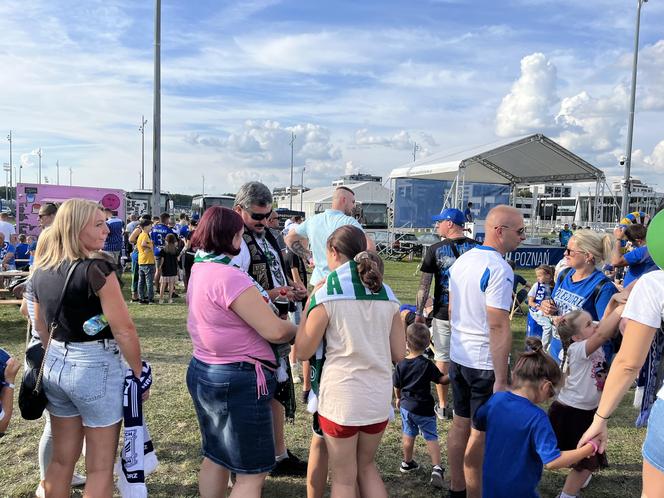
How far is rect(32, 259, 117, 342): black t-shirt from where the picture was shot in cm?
219

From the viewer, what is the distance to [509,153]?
16453 mm

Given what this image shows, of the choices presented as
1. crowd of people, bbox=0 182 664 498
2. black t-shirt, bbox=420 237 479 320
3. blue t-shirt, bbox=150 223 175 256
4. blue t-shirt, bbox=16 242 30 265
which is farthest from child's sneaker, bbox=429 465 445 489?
blue t-shirt, bbox=16 242 30 265

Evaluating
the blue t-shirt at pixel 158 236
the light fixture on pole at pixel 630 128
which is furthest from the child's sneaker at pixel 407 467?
the light fixture on pole at pixel 630 128

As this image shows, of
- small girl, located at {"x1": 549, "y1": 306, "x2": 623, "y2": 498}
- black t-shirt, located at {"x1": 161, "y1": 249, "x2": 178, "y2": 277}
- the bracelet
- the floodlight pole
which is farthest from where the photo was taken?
the floodlight pole

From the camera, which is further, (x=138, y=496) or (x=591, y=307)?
(x=591, y=307)

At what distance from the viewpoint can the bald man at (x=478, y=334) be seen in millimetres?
2697

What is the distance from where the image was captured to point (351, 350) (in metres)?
2.29

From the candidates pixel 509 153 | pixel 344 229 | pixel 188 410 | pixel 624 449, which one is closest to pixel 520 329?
pixel 624 449

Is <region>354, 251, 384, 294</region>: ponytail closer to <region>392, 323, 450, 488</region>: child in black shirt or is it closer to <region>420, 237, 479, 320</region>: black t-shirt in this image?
<region>392, 323, 450, 488</region>: child in black shirt

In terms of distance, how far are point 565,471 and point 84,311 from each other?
134 inches

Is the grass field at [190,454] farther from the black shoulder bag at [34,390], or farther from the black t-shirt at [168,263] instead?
the black t-shirt at [168,263]

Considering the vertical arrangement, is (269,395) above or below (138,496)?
above

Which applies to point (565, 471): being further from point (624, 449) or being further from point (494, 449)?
point (494, 449)

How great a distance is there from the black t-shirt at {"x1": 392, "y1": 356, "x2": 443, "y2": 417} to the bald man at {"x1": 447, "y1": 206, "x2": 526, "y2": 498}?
0.41 m
